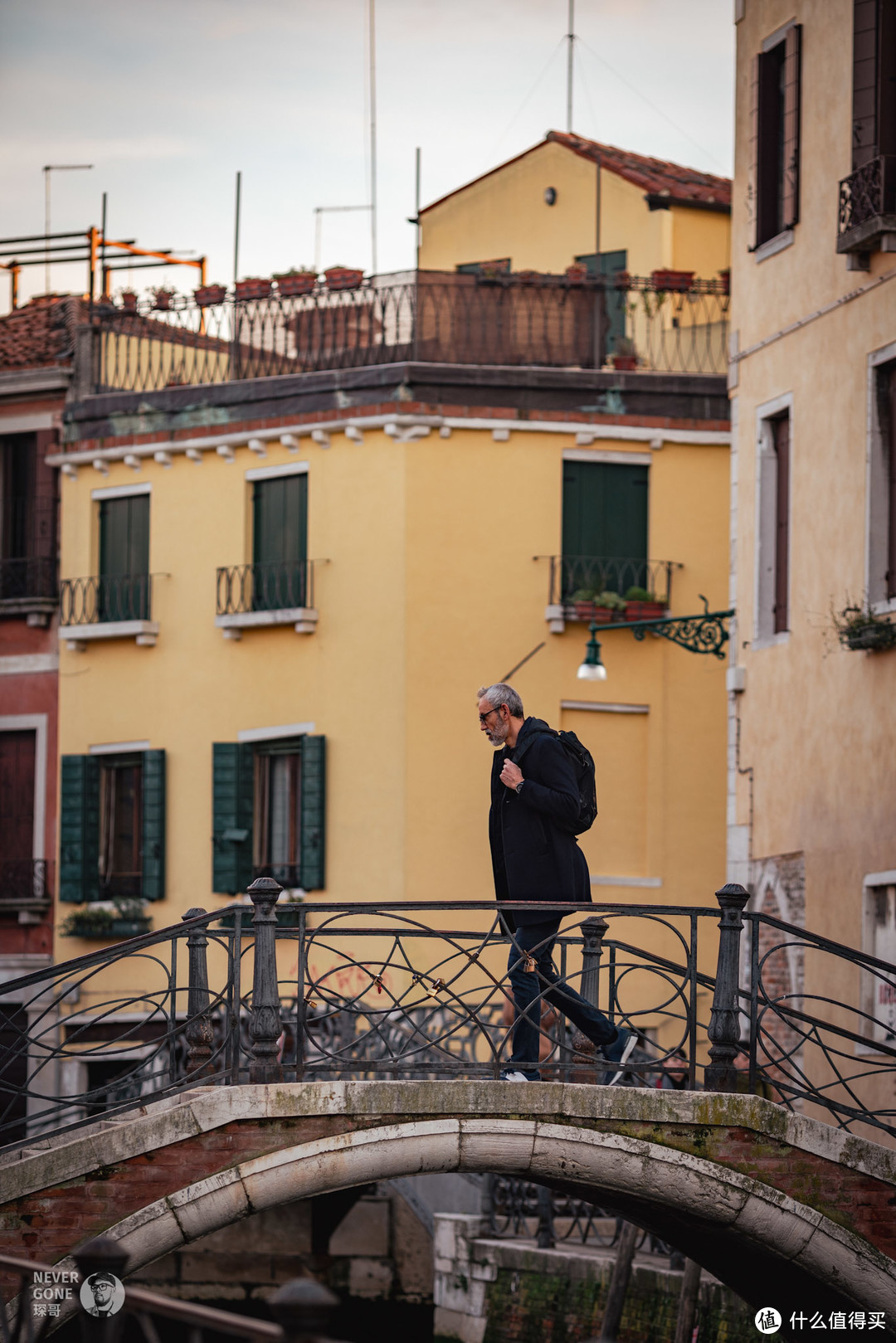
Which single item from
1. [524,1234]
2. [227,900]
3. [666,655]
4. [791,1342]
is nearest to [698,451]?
[666,655]

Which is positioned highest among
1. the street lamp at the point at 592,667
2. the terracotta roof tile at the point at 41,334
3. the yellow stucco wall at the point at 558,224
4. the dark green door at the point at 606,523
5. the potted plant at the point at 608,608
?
the yellow stucco wall at the point at 558,224

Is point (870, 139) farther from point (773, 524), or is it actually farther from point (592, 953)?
point (592, 953)

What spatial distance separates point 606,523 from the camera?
21812 millimetres

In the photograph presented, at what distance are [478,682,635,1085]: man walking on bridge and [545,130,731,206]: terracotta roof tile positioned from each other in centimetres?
1519

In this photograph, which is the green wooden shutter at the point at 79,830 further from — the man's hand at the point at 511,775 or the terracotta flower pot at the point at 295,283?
the man's hand at the point at 511,775

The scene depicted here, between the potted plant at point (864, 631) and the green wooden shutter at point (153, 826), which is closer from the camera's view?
the potted plant at point (864, 631)

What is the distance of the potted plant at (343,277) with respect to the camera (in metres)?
22.1

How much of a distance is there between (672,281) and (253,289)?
14.6 feet

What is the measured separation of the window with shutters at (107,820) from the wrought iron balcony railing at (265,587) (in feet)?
6.08

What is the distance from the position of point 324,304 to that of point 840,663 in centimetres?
966

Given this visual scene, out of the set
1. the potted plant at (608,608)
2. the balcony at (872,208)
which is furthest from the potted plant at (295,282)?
the balcony at (872,208)

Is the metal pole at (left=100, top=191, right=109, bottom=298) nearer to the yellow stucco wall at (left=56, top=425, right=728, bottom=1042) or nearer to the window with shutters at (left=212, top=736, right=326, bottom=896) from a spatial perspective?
the yellow stucco wall at (left=56, top=425, right=728, bottom=1042)

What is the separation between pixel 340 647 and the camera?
21.6m

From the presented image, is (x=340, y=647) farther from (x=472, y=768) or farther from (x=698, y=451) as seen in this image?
(x=698, y=451)
